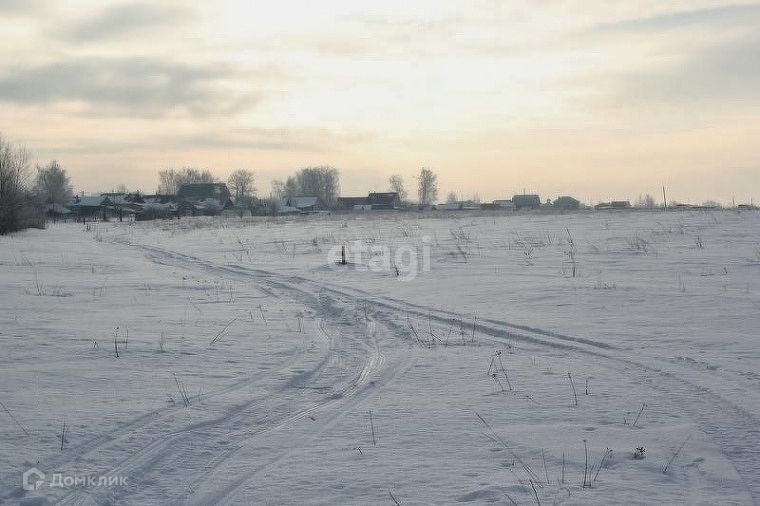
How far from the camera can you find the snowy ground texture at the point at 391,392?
4.33m

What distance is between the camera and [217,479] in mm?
4406

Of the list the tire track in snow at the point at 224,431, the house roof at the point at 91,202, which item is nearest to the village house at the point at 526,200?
the house roof at the point at 91,202

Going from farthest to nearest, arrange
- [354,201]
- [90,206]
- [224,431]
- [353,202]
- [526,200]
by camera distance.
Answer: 1. [526,200]
2. [354,201]
3. [353,202]
4. [90,206]
5. [224,431]

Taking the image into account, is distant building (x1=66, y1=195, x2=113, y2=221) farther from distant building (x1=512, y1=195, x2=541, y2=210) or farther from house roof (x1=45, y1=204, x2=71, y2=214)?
distant building (x1=512, y1=195, x2=541, y2=210)

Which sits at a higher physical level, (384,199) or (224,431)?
(384,199)

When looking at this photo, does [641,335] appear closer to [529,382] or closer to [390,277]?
[529,382]

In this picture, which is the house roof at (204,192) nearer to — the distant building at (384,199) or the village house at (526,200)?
the distant building at (384,199)

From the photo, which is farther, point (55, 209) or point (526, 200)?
point (526, 200)

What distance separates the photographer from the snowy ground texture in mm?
4332

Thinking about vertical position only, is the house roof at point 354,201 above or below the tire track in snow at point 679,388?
above

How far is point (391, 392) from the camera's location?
6.48 m

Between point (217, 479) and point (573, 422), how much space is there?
113 inches

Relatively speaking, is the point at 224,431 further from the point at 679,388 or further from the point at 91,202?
the point at 91,202

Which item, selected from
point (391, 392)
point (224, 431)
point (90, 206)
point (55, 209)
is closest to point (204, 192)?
point (90, 206)
